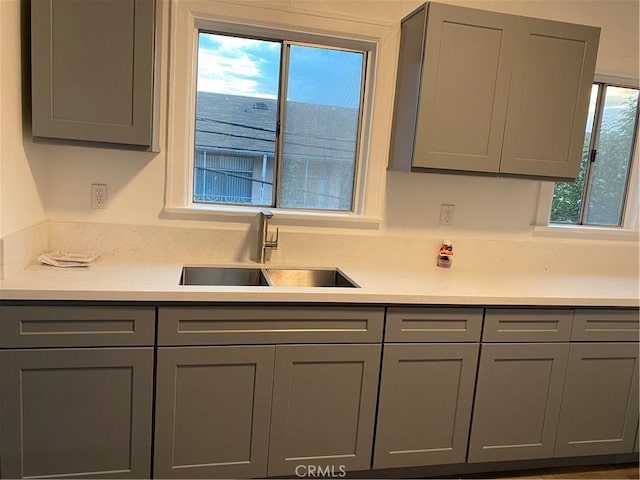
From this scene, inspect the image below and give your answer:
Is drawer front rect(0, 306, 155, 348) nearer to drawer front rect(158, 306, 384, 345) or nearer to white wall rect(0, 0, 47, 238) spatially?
drawer front rect(158, 306, 384, 345)

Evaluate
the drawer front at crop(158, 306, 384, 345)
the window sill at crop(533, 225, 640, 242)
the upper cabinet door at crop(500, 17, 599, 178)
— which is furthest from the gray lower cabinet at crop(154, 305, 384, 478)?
the window sill at crop(533, 225, 640, 242)

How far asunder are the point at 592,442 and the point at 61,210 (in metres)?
2.79

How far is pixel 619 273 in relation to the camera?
287 cm

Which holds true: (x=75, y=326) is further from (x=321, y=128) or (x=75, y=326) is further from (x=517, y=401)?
(x=517, y=401)

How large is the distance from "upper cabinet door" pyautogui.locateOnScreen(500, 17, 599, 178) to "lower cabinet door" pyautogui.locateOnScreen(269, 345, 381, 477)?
122cm

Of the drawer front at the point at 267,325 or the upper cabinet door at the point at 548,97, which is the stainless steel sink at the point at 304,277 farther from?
the upper cabinet door at the point at 548,97

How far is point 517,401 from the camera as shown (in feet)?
7.10

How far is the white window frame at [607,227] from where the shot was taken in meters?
2.72

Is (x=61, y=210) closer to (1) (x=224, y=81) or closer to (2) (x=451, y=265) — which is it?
(1) (x=224, y=81)

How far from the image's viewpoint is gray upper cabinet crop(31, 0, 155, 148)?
1.82 metres

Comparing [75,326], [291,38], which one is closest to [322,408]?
[75,326]

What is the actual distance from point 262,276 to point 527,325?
1.23m

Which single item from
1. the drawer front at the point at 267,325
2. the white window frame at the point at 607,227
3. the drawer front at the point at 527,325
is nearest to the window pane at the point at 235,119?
the drawer front at the point at 267,325

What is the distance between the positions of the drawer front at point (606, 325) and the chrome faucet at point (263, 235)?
4.81 ft
